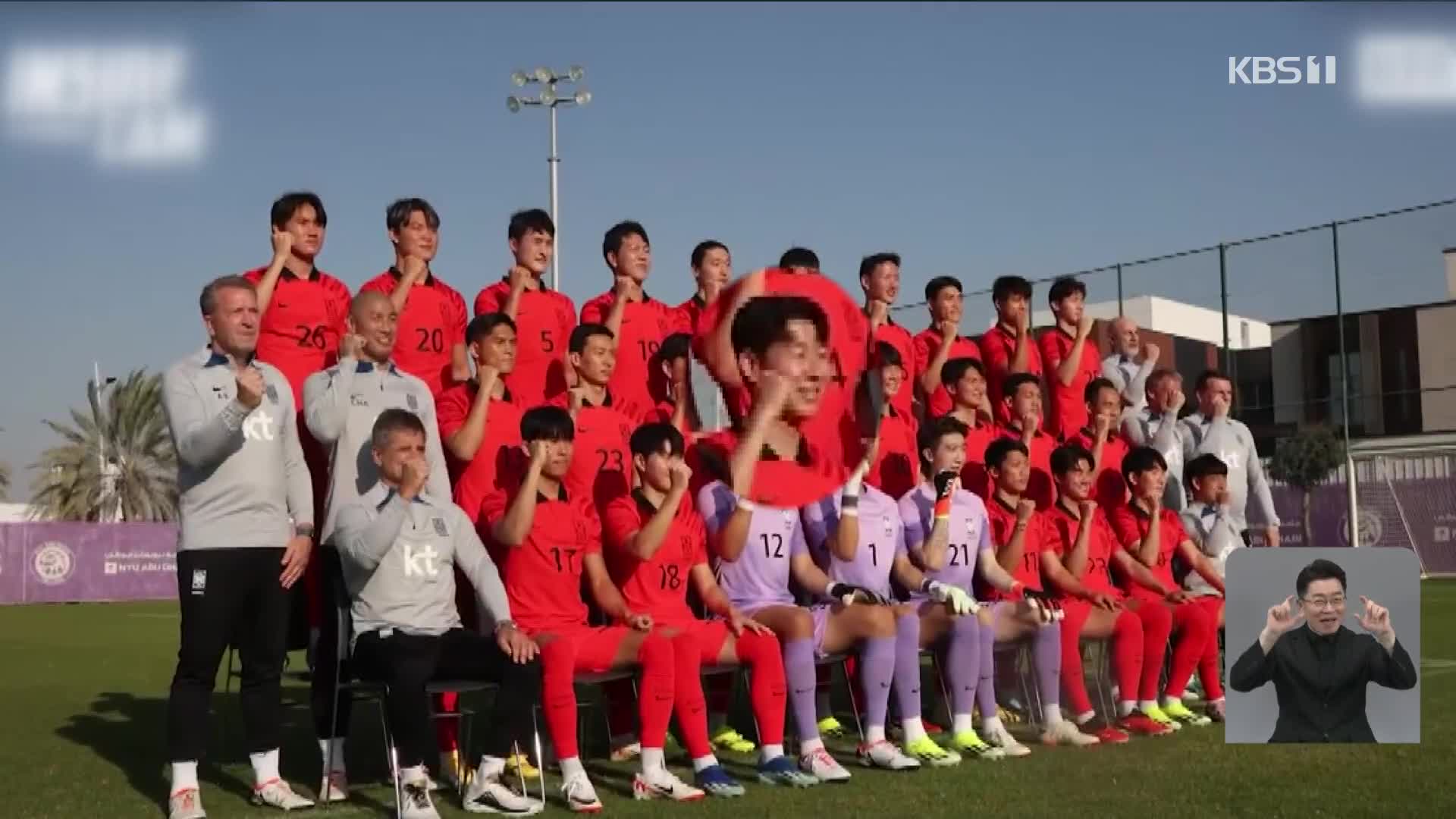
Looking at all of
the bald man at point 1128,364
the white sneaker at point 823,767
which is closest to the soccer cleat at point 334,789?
the white sneaker at point 823,767

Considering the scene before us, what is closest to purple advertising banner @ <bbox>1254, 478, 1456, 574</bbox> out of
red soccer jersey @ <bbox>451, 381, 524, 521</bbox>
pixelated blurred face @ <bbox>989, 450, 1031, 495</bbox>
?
pixelated blurred face @ <bbox>989, 450, 1031, 495</bbox>

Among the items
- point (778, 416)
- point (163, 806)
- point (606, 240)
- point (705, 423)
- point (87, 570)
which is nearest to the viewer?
point (778, 416)

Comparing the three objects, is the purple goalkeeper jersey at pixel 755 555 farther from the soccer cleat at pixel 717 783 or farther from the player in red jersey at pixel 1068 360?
the player in red jersey at pixel 1068 360

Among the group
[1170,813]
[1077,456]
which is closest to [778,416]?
[1170,813]

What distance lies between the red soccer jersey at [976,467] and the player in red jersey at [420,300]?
2924 millimetres

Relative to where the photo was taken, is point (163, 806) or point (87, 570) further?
point (87, 570)

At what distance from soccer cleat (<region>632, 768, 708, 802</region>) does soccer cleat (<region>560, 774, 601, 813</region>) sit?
22cm

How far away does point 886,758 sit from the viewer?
7008mm

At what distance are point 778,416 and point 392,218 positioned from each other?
4011 mm

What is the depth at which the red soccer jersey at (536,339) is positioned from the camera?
25.2ft

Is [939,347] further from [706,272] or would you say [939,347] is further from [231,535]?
[231,535]

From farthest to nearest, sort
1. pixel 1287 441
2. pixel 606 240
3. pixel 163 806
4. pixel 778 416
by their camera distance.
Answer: pixel 1287 441
pixel 606 240
pixel 163 806
pixel 778 416

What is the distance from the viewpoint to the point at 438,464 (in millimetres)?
6527

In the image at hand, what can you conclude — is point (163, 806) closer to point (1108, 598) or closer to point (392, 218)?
point (392, 218)
